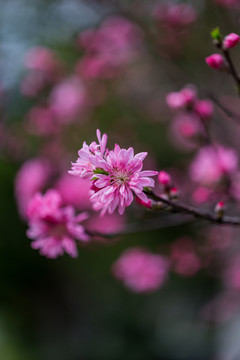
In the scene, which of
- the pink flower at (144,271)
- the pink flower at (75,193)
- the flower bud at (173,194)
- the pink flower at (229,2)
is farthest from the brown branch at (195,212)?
the pink flower at (229,2)

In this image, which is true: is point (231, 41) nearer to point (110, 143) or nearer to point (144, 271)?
point (144, 271)

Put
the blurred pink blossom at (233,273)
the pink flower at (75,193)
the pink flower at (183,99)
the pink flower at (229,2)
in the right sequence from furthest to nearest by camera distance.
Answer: the blurred pink blossom at (233,273) → the pink flower at (75,193) → the pink flower at (229,2) → the pink flower at (183,99)

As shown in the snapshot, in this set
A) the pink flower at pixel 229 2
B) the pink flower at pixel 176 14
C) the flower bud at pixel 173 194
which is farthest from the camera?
the pink flower at pixel 176 14

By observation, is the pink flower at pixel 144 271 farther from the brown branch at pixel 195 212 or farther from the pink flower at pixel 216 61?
the pink flower at pixel 216 61

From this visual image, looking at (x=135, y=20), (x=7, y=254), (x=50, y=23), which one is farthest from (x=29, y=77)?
(x=7, y=254)

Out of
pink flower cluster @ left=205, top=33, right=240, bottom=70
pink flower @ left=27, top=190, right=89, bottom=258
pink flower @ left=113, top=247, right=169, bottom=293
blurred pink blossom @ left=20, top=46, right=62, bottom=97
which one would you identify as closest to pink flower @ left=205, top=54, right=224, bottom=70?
pink flower cluster @ left=205, top=33, right=240, bottom=70

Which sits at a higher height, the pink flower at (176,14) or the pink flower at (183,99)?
the pink flower at (176,14)

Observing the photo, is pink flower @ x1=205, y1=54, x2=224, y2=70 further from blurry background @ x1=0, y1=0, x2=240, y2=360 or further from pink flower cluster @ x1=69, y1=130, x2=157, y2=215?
blurry background @ x1=0, y1=0, x2=240, y2=360

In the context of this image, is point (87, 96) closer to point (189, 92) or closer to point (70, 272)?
point (189, 92)
